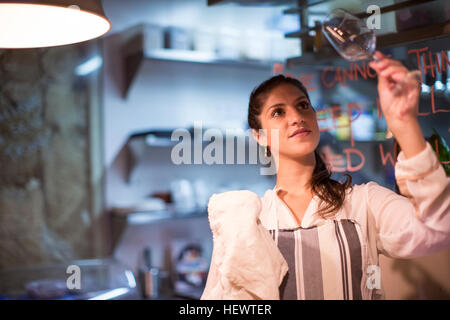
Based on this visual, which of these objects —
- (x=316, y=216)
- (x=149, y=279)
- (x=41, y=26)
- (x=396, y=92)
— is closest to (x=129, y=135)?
(x=149, y=279)

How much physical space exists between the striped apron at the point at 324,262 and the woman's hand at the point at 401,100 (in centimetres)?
32

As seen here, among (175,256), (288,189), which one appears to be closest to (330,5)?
(288,189)

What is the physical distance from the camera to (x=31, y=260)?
2.86m

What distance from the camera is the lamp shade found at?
4.30 ft

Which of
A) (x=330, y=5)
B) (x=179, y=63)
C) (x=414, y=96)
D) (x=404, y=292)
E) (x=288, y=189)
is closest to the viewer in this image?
(x=414, y=96)

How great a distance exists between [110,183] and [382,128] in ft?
6.30

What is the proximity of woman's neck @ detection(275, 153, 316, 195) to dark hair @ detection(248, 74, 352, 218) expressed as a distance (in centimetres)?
2

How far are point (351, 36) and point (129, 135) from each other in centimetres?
236

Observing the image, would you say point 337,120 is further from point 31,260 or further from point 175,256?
point 31,260

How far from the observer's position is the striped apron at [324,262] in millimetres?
1164

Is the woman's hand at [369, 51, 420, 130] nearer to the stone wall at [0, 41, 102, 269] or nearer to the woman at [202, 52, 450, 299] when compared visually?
the woman at [202, 52, 450, 299]

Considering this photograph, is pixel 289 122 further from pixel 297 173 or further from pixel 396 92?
pixel 396 92

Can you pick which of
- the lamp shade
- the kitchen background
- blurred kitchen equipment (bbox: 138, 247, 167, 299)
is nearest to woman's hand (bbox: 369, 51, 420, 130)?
the lamp shade
